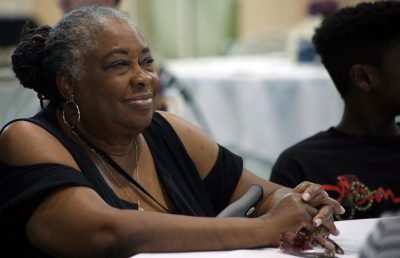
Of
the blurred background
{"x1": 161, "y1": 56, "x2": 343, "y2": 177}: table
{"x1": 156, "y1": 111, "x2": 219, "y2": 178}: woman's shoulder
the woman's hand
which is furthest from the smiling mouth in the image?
{"x1": 161, "y1": 56, "x2": 343, "y2": 177}: table

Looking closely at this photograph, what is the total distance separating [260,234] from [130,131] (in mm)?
487

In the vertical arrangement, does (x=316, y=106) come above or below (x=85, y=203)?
below

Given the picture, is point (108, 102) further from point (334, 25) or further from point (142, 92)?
point (334, 25)

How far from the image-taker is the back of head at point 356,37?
7.89ft

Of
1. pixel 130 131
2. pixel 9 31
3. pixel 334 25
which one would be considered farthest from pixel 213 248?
pixel 9 31

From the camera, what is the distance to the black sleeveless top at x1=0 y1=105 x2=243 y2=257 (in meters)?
1.72

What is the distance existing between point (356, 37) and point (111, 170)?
95cm

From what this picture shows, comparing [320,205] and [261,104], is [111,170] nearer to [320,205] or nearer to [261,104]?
[320,205]

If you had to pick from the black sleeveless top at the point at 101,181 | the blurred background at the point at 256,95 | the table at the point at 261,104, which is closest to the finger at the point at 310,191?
the black sleeveless top at the point at 101,181

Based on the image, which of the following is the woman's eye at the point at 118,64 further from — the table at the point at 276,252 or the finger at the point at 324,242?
the finger at the point at 324,242

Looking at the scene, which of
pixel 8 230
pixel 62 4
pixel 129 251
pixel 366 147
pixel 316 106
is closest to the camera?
pixel 129 251

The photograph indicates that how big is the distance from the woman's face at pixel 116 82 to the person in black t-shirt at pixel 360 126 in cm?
61

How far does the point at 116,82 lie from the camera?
191 cm

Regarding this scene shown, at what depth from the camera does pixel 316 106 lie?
191 inches
